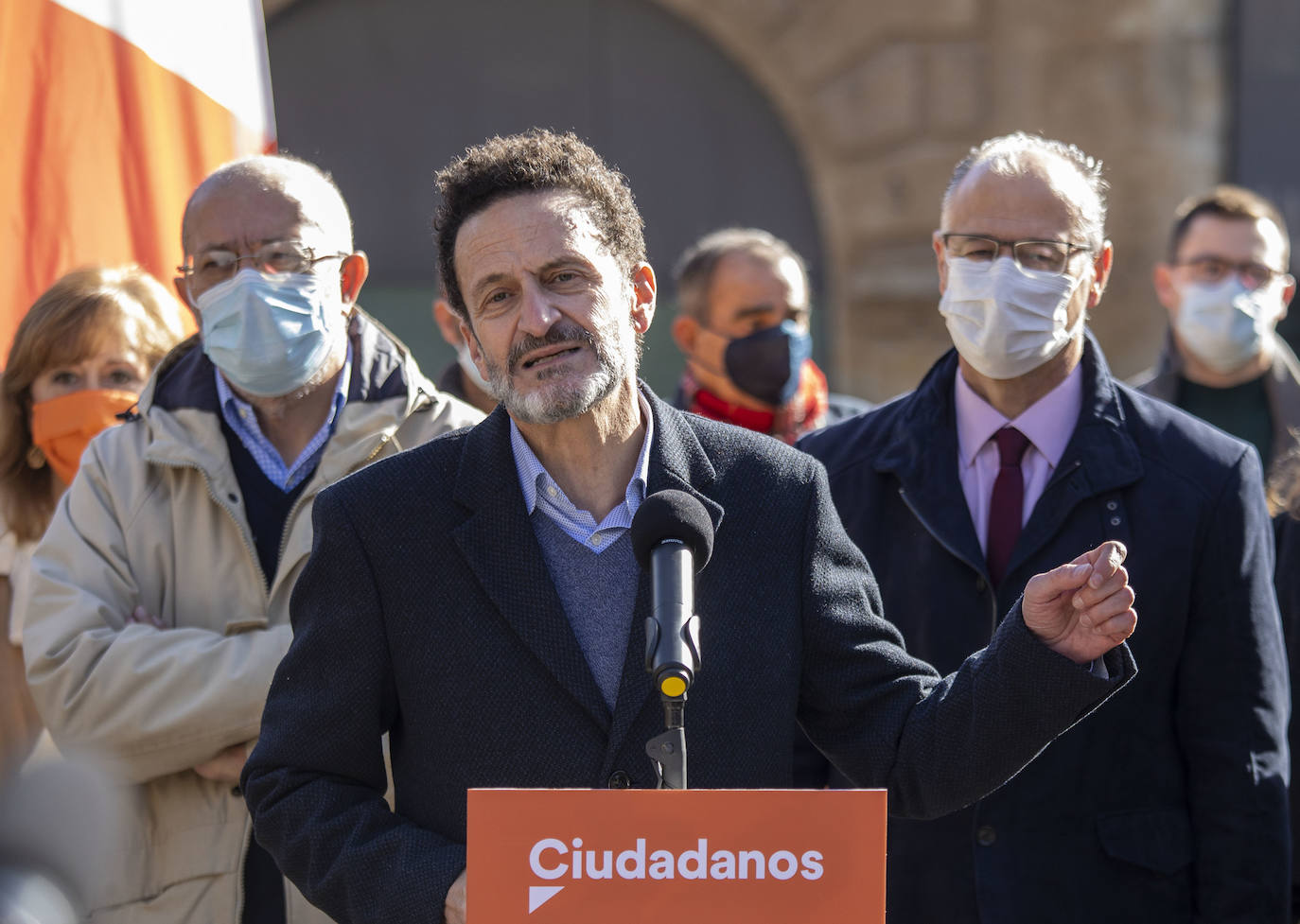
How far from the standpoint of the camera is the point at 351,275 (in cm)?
377

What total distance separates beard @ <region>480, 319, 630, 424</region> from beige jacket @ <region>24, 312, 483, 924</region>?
36.1 inches

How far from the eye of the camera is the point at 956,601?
133 inches

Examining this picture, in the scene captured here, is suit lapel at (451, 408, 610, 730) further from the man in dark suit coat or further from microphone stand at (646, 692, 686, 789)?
microphone stand at (646, 692, 686, 789)

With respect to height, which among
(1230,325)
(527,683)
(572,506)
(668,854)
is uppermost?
(1230,325)

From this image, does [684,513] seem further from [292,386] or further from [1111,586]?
[292,386]

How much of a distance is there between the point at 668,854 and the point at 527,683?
0.61 metres

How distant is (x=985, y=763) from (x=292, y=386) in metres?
1.81

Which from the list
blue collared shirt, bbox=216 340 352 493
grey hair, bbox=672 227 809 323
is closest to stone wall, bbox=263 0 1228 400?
grey hair, bbox=672 227 809 323

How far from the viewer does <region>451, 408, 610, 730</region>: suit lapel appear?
2.54m

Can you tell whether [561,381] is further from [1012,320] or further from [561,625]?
[1012,320]

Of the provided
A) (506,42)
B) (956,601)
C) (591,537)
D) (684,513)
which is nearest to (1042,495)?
(956,601)

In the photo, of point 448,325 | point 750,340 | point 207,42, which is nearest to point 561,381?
point 448,325

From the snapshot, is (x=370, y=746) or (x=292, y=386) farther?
(x=292, y=386)

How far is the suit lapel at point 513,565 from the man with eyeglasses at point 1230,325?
3122 mm
